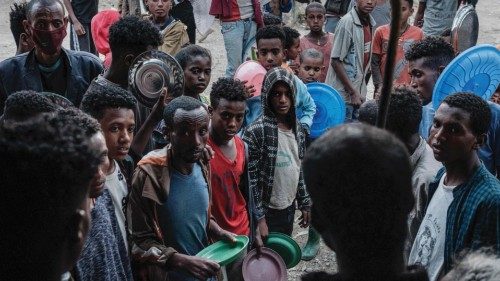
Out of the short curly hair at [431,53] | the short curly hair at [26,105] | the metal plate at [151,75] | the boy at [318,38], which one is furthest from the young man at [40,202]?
the boy at [318,38]

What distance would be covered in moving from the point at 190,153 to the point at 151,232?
50 centimetres

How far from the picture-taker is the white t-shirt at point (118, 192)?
11.1ft

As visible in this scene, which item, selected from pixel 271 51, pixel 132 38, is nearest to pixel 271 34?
pixel 271 51

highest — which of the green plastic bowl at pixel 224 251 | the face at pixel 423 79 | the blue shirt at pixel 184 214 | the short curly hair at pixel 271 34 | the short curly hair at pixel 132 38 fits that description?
the short curly hair at pixel 132 38

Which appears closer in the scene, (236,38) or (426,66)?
(426,66)

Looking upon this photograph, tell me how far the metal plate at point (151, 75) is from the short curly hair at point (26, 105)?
848mm

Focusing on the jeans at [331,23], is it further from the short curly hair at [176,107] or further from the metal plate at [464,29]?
the short curly hair at [176,107]

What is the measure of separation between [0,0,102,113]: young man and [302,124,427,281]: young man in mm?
3102

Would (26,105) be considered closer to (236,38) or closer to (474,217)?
(474,217)

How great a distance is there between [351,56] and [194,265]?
13.0 feet

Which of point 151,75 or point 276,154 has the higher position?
point 151,75

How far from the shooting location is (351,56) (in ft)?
23.0

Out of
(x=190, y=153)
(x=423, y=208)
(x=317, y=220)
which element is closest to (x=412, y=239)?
(x=423, y=208)

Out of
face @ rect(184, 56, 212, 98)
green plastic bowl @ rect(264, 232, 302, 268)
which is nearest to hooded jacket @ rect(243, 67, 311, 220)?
green plastic bowl @ rect(264, 232, 302, 268)
